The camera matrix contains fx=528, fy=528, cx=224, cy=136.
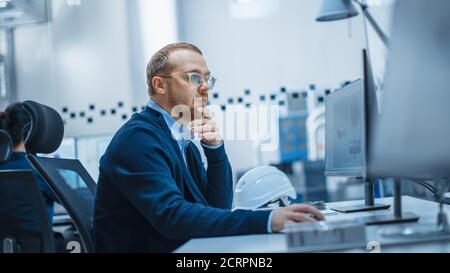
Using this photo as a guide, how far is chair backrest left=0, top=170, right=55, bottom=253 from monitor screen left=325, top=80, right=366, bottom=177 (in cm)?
96

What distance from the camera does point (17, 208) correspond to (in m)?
1.89

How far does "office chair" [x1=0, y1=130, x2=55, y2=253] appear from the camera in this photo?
1.78 metres

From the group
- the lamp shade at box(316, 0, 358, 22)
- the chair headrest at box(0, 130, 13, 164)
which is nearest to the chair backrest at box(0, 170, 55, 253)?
the chair headrest at box(0, 130, 13, 164)

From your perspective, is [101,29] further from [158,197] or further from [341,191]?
[158,197]

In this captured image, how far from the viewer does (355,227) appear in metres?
0.87

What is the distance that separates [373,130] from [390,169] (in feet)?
0.42

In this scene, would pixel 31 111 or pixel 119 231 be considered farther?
pixel 31 111

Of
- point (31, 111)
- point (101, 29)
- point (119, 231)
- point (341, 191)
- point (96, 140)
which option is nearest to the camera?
point (119, 231)

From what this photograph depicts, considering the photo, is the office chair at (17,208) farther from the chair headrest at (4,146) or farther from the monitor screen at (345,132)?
the monitor screen at (345,132)

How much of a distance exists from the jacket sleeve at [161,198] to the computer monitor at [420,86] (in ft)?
1.08

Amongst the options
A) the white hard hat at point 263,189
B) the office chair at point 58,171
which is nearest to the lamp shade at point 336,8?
the white hard hat at point 263,189

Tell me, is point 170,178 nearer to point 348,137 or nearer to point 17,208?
point 348,137
